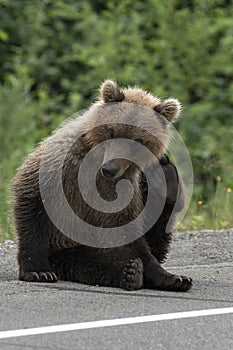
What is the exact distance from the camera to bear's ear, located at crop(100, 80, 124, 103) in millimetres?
6871

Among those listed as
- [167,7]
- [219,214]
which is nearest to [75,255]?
[219,214]

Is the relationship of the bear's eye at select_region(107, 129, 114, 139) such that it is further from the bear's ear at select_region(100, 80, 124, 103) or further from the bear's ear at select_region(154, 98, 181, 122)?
the bear's ear at select_region(154, 98, 181, 122)

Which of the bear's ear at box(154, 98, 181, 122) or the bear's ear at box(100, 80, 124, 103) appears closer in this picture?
the bear's ear at box(100, 80, 124, 103)

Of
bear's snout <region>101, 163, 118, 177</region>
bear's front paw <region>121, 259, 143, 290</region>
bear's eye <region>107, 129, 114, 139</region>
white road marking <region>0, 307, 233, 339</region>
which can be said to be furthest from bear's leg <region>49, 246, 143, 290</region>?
white road marking <region>0, 307, 233, 339</region>

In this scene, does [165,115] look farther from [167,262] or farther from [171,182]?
[167,262]

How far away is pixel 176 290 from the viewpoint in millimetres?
6312

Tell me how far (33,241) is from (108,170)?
63 centimetres

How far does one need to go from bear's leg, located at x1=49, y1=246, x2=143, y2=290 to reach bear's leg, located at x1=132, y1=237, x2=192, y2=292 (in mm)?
96

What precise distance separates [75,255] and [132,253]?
417mm

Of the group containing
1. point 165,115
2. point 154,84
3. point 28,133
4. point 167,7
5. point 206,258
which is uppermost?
point 167,7

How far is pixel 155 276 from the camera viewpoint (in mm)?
6383

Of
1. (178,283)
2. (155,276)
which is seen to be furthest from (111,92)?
(178,283)

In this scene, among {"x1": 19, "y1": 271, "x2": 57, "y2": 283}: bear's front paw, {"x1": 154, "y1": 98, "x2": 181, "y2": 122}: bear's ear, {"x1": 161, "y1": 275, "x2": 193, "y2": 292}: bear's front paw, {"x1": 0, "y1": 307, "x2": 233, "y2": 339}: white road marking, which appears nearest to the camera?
{"x1": 0, "y1": 307, "x2": 233, "y2": 339}: white road marking

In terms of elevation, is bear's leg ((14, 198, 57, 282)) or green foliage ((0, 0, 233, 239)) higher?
green foliage ((0, 0, 233, 239))
